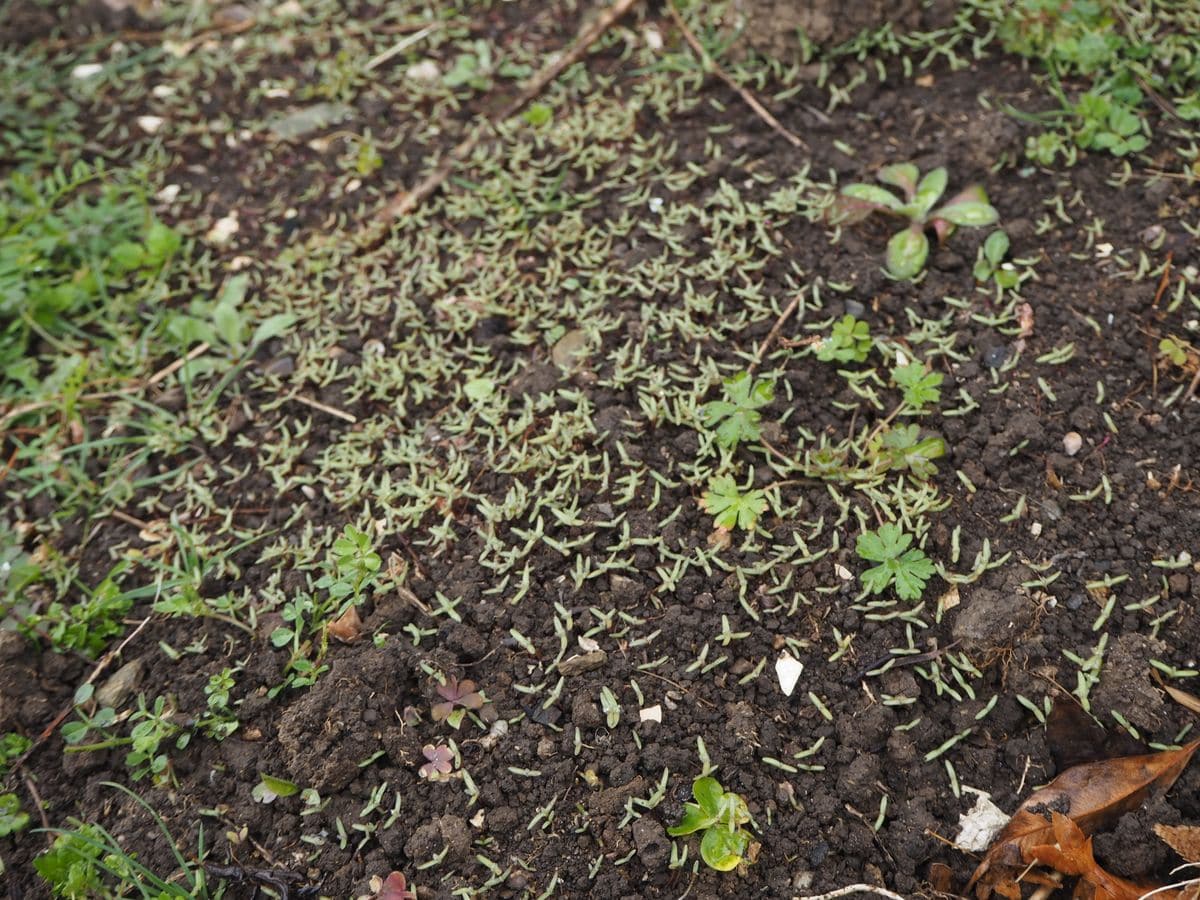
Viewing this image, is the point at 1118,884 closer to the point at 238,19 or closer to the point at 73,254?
the point at 73,254

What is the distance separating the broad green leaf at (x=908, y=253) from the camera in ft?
9.48

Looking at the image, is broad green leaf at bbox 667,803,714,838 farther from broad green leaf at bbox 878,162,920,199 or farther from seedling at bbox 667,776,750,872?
broad green leaf at bbox 878,162,920,199

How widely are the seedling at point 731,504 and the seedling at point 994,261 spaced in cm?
100

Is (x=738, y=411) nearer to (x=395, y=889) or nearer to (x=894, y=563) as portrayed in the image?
(x=894, y=563)

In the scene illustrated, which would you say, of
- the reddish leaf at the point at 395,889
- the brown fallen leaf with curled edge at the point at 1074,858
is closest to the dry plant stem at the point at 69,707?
the reddish leaf at the point at 395,889

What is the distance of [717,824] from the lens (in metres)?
2.11

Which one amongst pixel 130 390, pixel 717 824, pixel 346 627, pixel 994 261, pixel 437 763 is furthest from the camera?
pixel 130 390

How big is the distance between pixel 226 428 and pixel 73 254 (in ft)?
3.50

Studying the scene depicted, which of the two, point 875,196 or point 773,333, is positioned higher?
point 875,196

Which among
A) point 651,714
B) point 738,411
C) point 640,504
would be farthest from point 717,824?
point 738,411

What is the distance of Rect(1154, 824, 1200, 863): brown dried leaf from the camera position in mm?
1998

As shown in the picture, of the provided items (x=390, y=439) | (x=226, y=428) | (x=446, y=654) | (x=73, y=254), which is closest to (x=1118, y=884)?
(x=446, y=654)

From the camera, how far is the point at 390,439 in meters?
2.86

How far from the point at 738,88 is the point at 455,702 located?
2.31 metres
